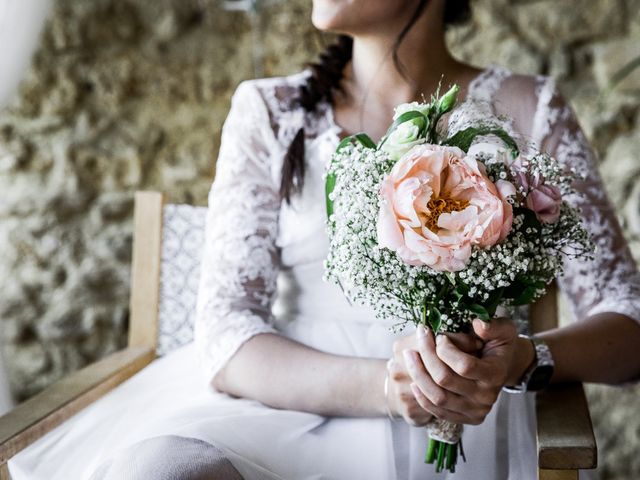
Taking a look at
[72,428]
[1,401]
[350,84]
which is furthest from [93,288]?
[350,84]

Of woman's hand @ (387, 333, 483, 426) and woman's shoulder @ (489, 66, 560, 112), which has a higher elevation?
woman's shoulder @ (489, 66, 560, 112)

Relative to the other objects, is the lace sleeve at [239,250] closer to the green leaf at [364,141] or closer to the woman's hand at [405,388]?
the woman's hand at [405,388]

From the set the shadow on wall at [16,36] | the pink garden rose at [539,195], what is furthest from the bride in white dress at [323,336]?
the shadow on wall at [16,36]

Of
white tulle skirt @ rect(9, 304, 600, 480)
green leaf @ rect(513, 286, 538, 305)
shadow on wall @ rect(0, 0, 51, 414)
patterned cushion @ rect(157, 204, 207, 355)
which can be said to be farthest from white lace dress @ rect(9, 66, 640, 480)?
shadow on wall @ rect(0, 0, 51, 414)

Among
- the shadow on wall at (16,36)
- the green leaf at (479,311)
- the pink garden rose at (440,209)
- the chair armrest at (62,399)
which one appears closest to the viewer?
the pink garden rose at (440,209)

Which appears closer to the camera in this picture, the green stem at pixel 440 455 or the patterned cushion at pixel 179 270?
the green stem at pixel 440 455

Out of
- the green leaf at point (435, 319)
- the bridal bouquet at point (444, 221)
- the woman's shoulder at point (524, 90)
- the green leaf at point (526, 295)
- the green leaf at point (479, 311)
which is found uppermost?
the woman's shoulder at point (524, 90)

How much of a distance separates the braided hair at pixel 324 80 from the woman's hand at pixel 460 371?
55 cm

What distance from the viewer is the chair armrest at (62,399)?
3.94 ft

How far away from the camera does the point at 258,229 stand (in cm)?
145

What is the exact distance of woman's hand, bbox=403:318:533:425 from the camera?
1011 millimetres

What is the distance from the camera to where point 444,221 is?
0.87 metres

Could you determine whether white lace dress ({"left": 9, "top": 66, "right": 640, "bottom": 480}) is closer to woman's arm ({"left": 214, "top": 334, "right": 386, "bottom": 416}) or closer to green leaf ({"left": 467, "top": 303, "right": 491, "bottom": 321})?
woman's arm ({"left": 214, "top": 334, "right": 386, "bottom": 416})

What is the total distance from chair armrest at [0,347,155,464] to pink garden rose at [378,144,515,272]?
28.8 inches
